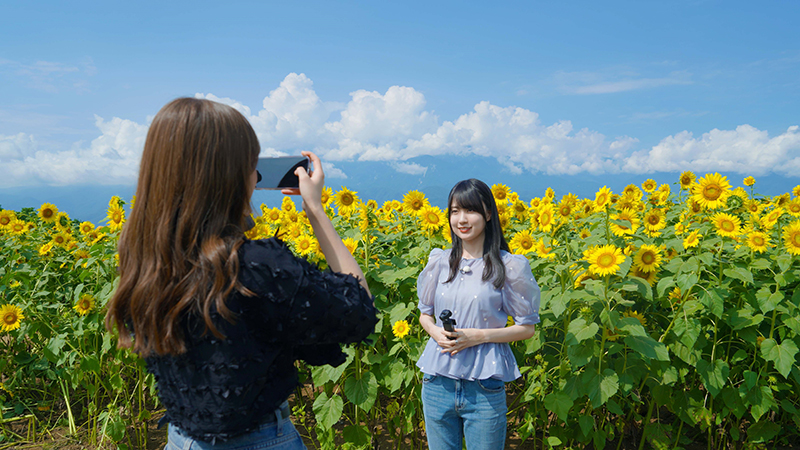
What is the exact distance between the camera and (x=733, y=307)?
9.99ft

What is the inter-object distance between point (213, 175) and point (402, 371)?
2008 mm

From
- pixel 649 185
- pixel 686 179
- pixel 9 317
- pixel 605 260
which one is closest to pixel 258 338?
pixel 605 260

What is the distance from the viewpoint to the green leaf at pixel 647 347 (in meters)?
2.56

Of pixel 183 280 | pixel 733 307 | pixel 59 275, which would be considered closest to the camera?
pixel 183 280

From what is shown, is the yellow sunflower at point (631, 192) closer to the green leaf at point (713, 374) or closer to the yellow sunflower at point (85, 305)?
the green leaf at point (713, 374)

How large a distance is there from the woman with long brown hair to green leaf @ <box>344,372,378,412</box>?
170cm

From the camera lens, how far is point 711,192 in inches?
152

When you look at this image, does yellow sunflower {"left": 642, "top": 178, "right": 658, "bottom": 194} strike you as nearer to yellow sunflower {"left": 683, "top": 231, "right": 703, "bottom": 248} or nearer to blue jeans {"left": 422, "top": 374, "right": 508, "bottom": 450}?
yellow sunflower {"left": 683, "top": 231, "right": 703, "bottom": 248}

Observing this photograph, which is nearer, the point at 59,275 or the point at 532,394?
the point at 532,394

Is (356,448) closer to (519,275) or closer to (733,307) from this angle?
(519,275)

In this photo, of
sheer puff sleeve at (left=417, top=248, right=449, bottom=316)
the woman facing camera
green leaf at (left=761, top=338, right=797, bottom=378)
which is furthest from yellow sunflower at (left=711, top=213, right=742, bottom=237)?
sheer puff sleeve at (left=417, top=248, right=449, bottom=316)

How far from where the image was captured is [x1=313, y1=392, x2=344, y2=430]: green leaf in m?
3.05

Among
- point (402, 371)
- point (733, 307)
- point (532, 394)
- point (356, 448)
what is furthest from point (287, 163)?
point (733, 307)

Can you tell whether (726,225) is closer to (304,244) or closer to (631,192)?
(631,192)
